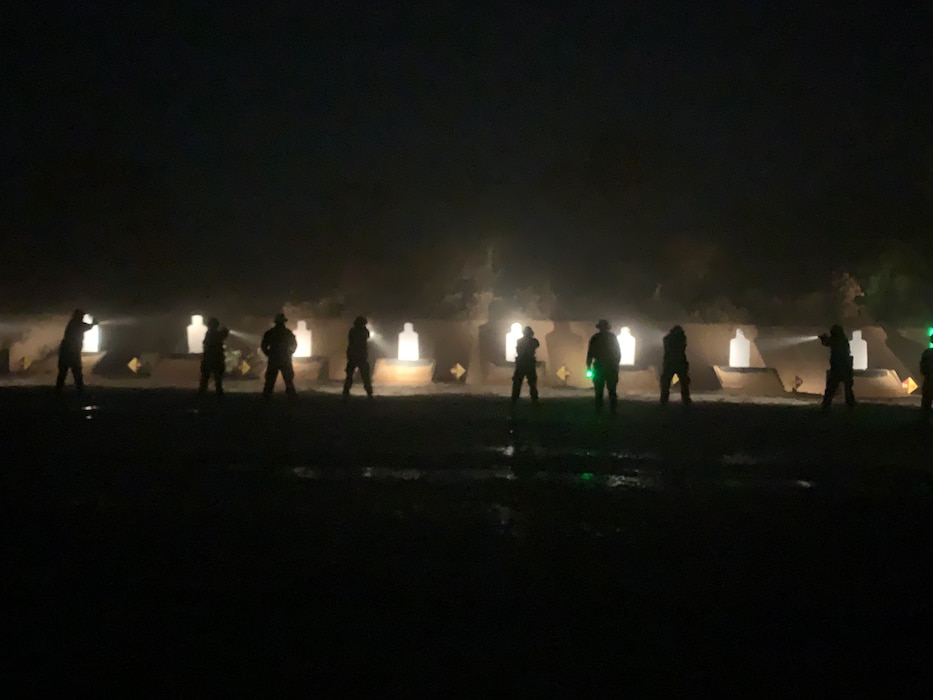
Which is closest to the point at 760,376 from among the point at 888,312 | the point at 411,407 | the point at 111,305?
the point at 411,407

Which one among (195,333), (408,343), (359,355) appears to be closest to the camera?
(359,355)

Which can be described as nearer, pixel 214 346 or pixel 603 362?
pixel 603 362

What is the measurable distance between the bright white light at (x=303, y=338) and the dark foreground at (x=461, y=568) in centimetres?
1431

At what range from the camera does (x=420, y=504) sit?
284 inches

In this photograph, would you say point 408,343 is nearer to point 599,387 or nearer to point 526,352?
point 526,352

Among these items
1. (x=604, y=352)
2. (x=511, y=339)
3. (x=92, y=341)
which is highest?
(x=511, y=339)

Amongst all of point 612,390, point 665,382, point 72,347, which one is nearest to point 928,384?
point 665,382

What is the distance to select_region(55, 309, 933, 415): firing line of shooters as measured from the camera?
15848 millimetres

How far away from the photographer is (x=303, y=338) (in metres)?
25.1

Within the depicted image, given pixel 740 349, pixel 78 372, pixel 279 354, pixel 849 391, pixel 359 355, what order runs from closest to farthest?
1. pixel 279 354
2. pixel 849 391
3. pixel 78 372
4. pixel 359 355
5. pixel 740 349

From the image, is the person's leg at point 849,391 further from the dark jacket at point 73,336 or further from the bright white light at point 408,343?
the dark jacket at point 73,336

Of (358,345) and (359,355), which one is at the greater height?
(358,345)

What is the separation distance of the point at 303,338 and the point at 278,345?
886 centimetres

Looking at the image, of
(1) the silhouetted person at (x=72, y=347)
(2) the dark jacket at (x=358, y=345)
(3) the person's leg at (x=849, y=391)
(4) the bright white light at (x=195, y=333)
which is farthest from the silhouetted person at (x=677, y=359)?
(4) the bright white light at (x=195, y=333)
